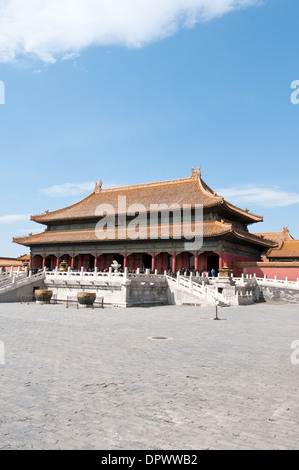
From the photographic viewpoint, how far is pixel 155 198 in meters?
43.2

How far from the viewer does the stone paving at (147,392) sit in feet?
15.6

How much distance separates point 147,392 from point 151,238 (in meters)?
31.3

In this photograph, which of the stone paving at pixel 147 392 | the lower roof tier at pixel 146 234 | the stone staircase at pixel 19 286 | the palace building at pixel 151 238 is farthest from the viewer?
the palace building at pixel 151 238

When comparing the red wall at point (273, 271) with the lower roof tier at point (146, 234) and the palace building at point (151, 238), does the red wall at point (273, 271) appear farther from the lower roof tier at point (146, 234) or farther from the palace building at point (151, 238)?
the lower roof tier at point (146, 234)

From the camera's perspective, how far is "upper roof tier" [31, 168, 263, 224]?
1554 inches

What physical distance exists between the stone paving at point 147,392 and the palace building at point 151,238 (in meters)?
24.3

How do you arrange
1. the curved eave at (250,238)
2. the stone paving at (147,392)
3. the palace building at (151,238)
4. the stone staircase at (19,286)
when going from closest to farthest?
the stone paving at (147,392) → the stone staircase at (19,286) → the curved eave at (250,238) → the palace building at (151,238)

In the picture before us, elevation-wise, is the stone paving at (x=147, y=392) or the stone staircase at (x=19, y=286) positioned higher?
the stone staircase at (x=19, y=286)

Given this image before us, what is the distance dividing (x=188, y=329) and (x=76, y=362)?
267 inches

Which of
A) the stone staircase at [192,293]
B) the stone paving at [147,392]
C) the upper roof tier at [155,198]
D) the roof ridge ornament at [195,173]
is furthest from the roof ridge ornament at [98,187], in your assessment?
the stone paving at [147,392]

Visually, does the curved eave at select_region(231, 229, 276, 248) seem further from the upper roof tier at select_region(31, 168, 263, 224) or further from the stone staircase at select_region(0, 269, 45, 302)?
the stone staircase at select_region(0, 269, 45, 302)

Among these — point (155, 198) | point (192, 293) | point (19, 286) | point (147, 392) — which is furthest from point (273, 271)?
point (147, 392)

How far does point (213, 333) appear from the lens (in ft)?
45.1

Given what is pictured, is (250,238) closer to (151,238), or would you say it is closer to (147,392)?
(151,238)
